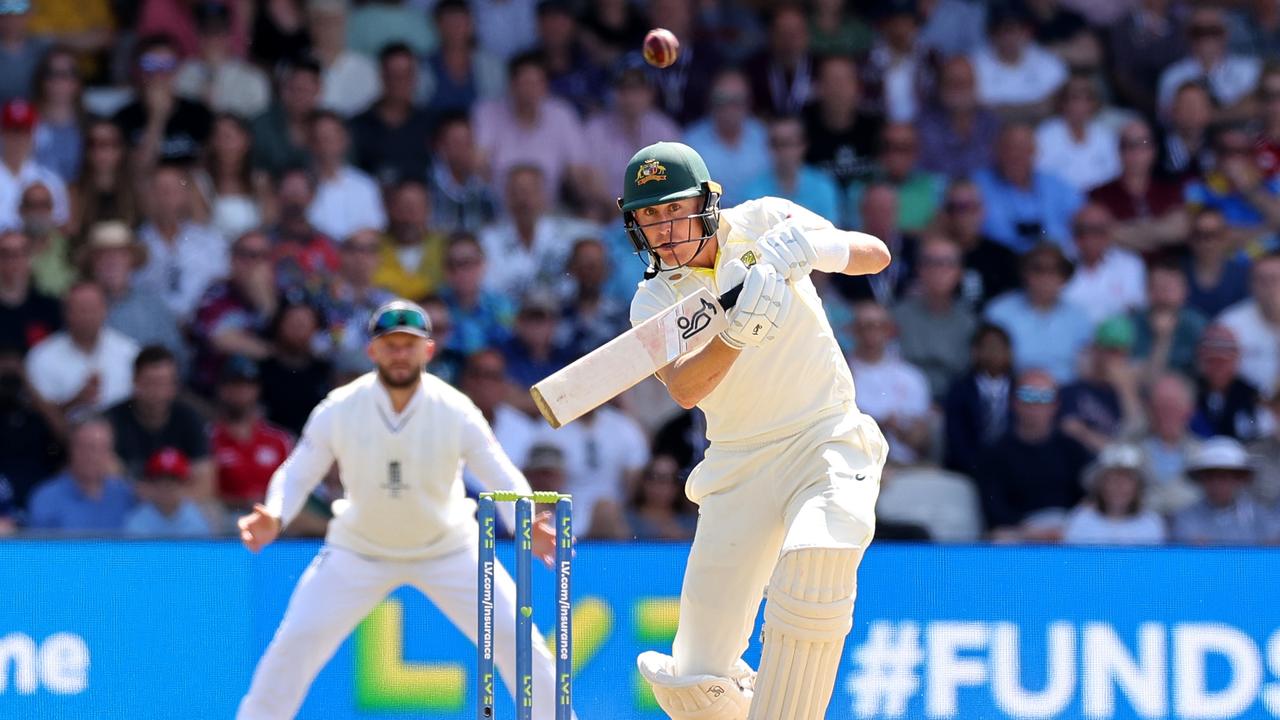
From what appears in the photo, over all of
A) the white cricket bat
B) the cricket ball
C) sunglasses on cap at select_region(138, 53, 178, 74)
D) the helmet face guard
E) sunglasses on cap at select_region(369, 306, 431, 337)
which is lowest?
the white cricket bat

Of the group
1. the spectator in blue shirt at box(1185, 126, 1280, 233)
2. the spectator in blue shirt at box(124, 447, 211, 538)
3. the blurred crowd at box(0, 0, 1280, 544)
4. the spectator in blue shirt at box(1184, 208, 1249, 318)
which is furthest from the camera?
the spectator in blue shirt at box(1185, 126, 1280, 233)

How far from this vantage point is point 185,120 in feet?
31.5

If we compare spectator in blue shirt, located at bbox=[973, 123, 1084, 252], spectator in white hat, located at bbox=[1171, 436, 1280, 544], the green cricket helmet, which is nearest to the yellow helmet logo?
the green cricket helmet

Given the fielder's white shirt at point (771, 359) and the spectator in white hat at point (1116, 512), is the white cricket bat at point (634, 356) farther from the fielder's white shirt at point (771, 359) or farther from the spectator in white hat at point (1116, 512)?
the spectator in white hat at point (1116, 512)

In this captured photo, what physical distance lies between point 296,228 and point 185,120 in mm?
966

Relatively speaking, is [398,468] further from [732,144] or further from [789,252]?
[732,144]

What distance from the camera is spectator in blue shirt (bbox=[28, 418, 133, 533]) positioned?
8.32 m

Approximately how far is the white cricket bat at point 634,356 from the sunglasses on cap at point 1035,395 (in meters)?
4.28

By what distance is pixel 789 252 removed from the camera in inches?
190

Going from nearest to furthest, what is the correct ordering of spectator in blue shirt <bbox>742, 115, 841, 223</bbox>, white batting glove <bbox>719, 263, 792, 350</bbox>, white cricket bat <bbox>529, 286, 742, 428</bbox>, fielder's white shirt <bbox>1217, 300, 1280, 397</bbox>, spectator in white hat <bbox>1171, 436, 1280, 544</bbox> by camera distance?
white batting glove <bbox>719, 263, 792, 350</bbox> → white cricket bat <bbox>529, 286, 742, 428</bbox> → spectator in white hat <bbox>1171, 436, 1280, 544</bbox> → fielder's white shirt <bbox>1217, 300, 1280, 397</bbox> → spectator in blue shirt <bbox>742, 115, 841, 223</bbox>

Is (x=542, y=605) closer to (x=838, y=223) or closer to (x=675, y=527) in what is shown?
(x=675, y=527)

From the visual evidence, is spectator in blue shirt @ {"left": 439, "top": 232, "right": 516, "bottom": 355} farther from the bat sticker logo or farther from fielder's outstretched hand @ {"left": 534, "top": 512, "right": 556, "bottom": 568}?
the bat sticker logo

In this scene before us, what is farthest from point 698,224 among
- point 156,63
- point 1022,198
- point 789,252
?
point 156,63

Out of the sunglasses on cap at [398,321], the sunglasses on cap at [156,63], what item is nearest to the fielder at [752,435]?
the sunglasses on cap at [398,321]
